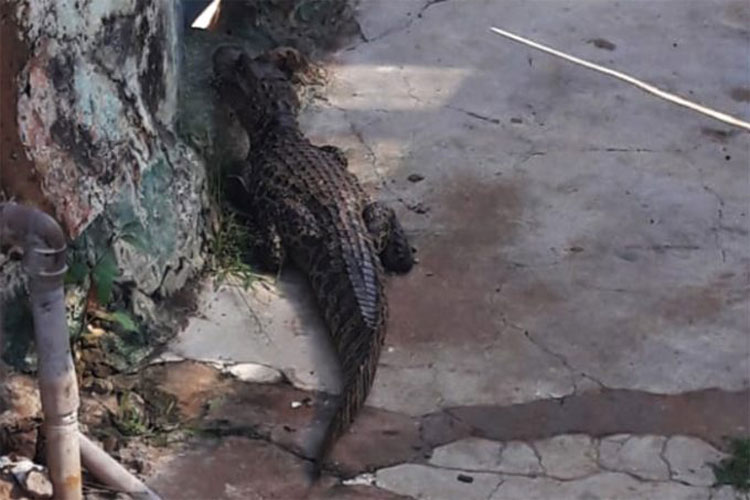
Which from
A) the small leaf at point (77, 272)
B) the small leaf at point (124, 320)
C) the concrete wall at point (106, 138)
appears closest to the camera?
the concrete wall at point (106, 138)

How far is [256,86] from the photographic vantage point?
5785mm

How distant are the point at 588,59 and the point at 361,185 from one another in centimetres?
140

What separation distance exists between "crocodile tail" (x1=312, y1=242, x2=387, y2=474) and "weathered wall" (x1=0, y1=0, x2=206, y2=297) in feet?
1.57

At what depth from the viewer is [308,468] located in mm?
4137

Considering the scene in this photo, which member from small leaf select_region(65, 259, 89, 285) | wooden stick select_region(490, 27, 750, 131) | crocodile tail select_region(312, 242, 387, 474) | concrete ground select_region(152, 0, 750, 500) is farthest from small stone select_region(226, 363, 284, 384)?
wooden stick select_region(490, 27, 750, 131)

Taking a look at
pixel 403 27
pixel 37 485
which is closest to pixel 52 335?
pixel 37 485

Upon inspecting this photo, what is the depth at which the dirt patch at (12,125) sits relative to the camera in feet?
12.3

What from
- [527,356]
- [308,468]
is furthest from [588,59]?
[308,468]

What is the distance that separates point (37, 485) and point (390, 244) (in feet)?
5.87

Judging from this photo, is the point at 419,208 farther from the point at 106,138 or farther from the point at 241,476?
the point at 241,476

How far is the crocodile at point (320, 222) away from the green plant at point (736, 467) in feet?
3.28

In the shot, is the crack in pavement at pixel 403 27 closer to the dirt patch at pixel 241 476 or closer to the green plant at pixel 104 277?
the green plant at pixel 104 277

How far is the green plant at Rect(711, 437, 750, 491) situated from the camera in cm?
408

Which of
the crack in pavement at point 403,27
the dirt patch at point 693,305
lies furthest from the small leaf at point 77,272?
the crack in pavement at point 403,27
